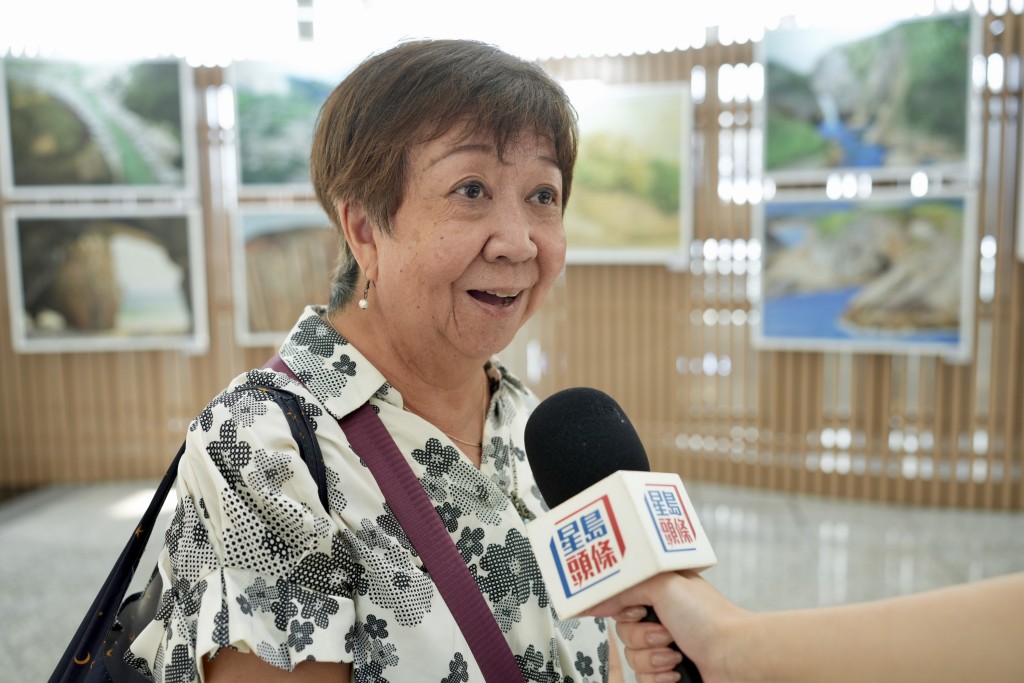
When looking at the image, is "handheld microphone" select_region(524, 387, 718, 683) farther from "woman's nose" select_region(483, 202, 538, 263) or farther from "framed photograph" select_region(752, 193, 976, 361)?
"framed photograph" select_region(752, 193, 976, 361)

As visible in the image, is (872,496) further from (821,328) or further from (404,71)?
(404,71)

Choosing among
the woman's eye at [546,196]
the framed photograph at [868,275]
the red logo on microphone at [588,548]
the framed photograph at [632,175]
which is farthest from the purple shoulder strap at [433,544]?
the framed photograph at [868,275]

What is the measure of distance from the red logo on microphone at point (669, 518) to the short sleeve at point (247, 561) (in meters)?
0.55

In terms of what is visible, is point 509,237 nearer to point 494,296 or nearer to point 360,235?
point 494,296

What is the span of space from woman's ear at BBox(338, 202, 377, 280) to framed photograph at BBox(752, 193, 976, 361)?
493cm

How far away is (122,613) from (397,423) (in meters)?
0.59

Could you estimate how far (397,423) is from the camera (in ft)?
5.36

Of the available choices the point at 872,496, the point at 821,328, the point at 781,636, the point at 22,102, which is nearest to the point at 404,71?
the point at 781,636

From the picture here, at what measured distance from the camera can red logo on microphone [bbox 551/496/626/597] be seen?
3.53 feet

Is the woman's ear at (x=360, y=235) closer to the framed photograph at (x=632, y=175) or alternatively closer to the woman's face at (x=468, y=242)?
the woman's face at (x=468, y=242)

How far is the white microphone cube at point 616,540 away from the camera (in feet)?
3.44

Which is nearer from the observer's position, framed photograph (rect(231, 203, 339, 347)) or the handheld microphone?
the handheld microphone

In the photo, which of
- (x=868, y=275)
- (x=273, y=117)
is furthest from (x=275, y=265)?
(x=868, y=275)

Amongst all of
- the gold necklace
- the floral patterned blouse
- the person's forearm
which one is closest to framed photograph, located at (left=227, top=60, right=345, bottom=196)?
the gold necklace
